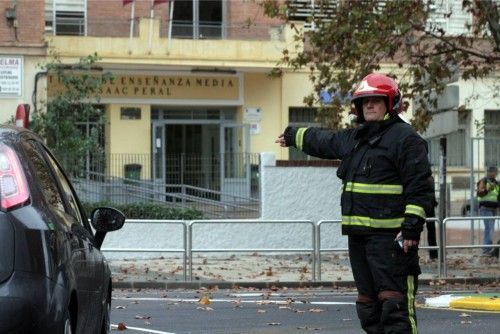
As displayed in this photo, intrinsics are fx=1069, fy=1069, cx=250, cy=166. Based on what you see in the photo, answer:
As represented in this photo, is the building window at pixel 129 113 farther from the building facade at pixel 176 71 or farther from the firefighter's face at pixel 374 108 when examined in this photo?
the firefighter's face at pixel 374 108

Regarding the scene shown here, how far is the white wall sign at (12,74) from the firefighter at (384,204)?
925 inches

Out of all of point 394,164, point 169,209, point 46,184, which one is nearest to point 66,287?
point 46,184

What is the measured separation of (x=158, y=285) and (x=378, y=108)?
32.9ft

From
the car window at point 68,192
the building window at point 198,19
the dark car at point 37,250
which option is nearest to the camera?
the dark car at point 37,250

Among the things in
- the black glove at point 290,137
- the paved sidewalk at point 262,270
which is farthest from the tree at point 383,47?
the black glove at point 290,137

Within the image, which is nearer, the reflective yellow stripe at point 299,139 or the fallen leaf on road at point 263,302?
the reflective yellow stripe at point 299,139

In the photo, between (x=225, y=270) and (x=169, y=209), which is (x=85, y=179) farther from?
(x=225, y=270)

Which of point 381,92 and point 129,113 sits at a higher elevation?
point 129,113

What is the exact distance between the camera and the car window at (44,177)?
546 cm

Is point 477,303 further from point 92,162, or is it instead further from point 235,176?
point 92,162

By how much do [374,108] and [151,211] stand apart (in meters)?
15.6

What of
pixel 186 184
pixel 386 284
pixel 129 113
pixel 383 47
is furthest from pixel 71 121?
pixel 386 284

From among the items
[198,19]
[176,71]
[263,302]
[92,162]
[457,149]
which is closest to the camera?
[263,302]

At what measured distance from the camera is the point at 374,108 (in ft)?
23.0
